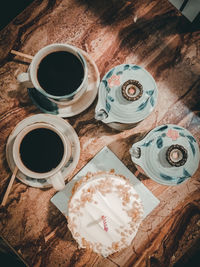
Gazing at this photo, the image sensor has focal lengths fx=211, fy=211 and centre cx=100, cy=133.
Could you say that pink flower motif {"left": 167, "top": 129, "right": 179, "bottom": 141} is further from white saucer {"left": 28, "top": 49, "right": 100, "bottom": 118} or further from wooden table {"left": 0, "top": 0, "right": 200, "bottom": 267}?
white saucer {"left": 28, "top": 49, "right": 100, "bottom": 118}

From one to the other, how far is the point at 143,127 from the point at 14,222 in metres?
0.83

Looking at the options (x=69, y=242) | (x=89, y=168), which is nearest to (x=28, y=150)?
(x=89, y=168)

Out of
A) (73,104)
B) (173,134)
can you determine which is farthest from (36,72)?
(173,134)

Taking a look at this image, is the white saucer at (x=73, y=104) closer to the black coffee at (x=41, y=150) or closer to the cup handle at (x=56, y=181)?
the black coffee at (x=41, y=150)

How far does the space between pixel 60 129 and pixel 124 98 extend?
352 mm

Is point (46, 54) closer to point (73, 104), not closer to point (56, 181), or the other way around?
point (73, 104)

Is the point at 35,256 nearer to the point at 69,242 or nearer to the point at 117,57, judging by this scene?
the point at 69,242

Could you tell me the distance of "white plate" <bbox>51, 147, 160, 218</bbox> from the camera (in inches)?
42.9

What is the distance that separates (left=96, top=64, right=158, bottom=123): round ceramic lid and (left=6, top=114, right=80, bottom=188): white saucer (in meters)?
0.20

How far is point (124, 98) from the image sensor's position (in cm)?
93

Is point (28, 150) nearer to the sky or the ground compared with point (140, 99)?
nearer to the ground

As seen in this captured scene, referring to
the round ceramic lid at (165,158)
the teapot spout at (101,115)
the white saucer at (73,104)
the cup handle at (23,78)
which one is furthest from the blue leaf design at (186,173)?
the cup handle at (23,78)

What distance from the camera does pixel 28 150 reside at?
3.28 feet

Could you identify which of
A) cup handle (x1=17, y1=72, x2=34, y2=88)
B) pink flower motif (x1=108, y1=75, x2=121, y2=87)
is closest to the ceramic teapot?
pink flower motif (x1=108, y1=75, x2=121, y2=87)
